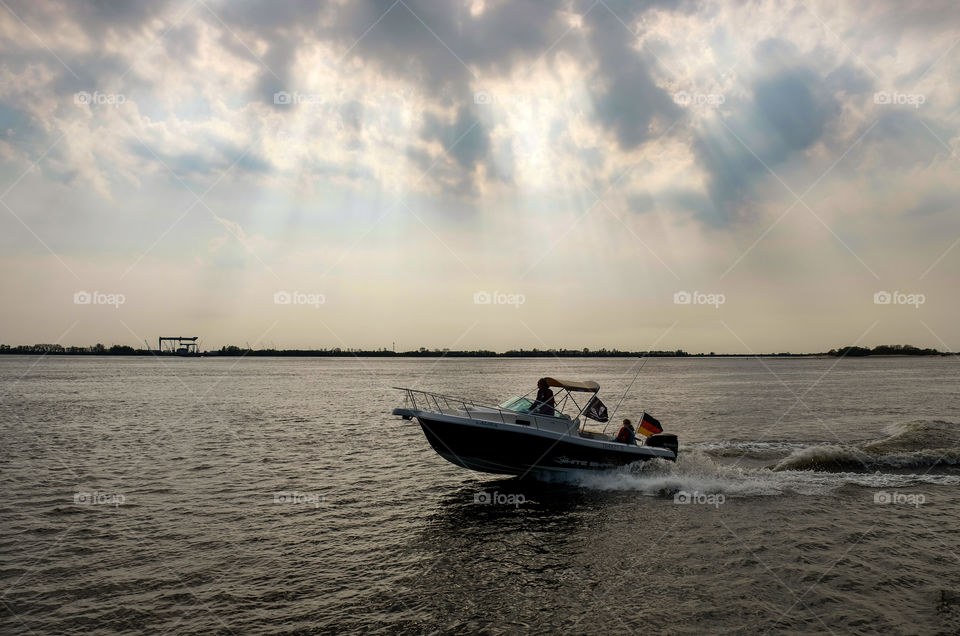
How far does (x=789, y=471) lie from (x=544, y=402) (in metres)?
9.56

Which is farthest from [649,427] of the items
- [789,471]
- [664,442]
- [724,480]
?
[789,471]

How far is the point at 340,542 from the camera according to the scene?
11531 mm

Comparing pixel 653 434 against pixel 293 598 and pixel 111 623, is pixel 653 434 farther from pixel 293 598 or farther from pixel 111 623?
pixel 111 623

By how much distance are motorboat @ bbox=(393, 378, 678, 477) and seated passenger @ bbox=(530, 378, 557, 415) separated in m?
0.03

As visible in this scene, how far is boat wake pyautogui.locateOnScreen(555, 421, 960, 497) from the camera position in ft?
53.7

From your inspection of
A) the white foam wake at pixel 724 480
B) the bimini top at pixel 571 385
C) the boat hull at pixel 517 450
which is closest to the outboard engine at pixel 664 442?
the boat hull at pixel 517 450

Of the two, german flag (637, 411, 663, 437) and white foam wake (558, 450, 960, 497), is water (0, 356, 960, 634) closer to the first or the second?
white foam wake (558, 450, 960, 497)

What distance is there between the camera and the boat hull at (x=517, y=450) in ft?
52.2

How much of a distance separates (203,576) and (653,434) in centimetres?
1411

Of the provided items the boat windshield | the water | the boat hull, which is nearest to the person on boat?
the boat windshield

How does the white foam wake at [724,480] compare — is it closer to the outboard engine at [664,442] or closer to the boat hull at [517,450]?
the boat hull at [517,450]

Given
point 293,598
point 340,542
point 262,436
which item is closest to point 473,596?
point 293,598

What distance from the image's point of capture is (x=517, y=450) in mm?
16281

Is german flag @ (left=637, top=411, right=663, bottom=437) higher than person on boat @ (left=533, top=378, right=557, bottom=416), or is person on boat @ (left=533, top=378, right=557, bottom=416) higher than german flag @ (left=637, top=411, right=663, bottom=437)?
person on boat @ (left=533, top=378, right=557, bottom=416)
